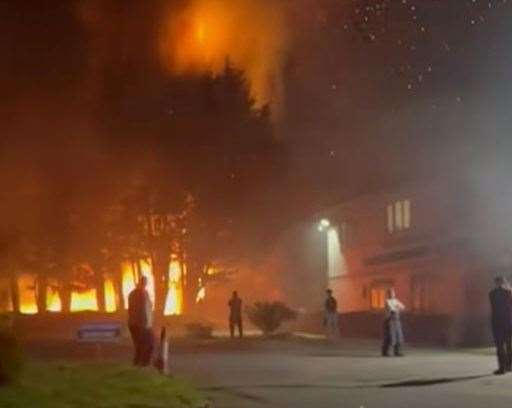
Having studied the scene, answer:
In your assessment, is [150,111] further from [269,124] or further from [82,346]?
[82,346]

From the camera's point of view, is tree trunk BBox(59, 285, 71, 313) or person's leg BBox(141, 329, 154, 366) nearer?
person's leg BBox(141, 329, 154, 366)

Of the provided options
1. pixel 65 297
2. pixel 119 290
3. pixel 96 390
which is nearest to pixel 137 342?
pixel 96 390

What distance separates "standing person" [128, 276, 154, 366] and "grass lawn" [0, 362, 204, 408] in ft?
8.38

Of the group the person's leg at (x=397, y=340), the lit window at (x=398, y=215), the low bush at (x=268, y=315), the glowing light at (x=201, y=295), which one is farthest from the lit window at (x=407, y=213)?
the person's leg at (x=397, y=340)

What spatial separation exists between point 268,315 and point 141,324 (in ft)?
56.8

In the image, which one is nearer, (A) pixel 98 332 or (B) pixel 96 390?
(B) pixel 96 390

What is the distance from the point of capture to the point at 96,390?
14078 millimetres

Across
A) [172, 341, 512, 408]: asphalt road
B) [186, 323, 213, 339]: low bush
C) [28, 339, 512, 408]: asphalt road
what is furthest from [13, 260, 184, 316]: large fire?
[172, 341, 512, 408]: asphalt road

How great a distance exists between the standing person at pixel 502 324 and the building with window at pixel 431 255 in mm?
9979

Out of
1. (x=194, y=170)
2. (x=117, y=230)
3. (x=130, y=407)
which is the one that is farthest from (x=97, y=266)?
(x=130, y=407)

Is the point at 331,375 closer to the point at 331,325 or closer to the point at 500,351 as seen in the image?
the point at 500,351

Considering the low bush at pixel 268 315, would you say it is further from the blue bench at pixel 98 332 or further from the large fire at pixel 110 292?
the blue bench at pixel 98 332

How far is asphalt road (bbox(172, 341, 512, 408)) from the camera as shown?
50.2 ft

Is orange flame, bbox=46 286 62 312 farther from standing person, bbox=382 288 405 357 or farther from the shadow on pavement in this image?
the shadow on pavement
